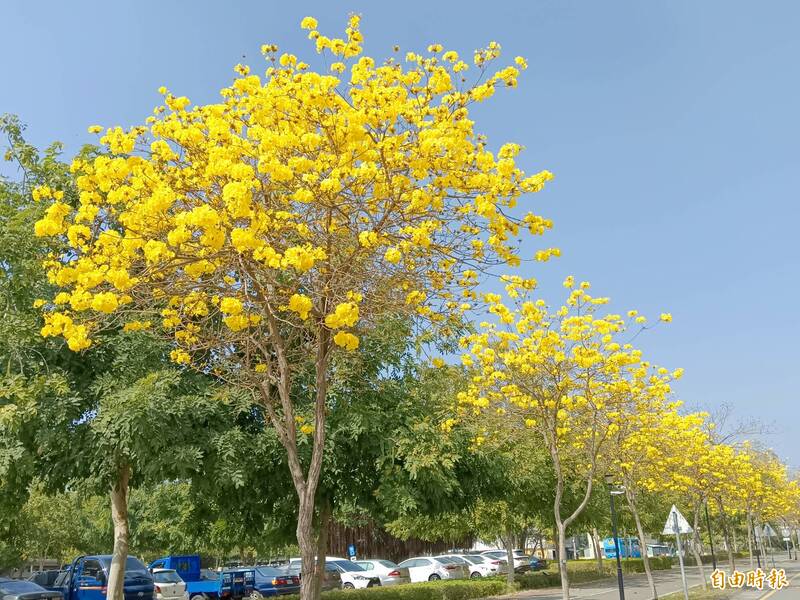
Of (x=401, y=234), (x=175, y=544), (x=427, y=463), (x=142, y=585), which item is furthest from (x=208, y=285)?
(x=175, y=544)

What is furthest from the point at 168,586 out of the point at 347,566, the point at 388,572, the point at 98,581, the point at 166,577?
the point at 347,566

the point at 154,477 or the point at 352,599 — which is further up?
the point at 154,477

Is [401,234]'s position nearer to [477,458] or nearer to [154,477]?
[154,477]

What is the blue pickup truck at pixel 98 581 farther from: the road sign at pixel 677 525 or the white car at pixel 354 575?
the road sign at pixel 677 525

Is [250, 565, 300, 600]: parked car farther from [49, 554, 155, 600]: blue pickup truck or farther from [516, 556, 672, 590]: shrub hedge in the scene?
[516, 556, 672, 590]: shrub hedge

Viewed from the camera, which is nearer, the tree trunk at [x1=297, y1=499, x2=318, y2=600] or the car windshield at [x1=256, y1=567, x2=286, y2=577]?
the tree trunk at [x1=297, y1=499, x2=318, y2=600]

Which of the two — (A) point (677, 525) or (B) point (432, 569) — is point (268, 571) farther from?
(A) point (677, 525)

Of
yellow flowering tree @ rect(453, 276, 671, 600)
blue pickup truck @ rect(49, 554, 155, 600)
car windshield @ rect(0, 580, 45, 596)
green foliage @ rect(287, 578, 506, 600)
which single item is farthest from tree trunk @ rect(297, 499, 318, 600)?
blue pickup truck @ rect(49, 554, 155, 600)

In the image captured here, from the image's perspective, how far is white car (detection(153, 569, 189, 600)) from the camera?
68.0 ft

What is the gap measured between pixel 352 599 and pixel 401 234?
14913 mm

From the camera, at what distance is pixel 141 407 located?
11.5m

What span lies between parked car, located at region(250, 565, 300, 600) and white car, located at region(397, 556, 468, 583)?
23.7 feet

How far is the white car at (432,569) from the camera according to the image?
3066 cm

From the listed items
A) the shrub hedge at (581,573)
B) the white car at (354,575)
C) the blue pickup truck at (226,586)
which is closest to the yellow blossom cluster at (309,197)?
the blue pickup truck at (226,586)
